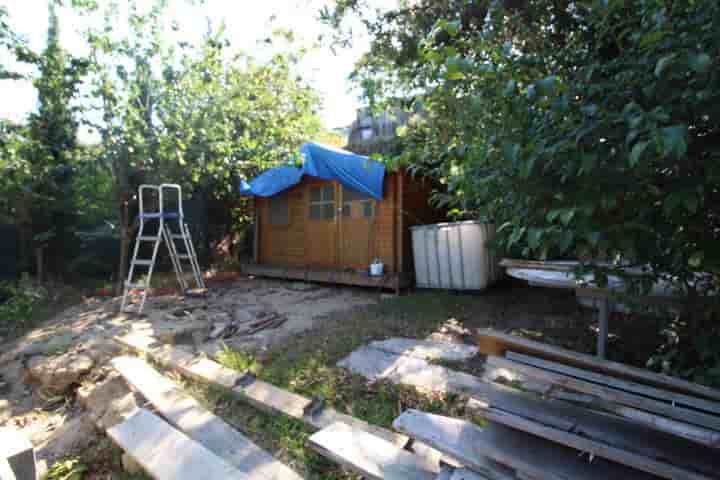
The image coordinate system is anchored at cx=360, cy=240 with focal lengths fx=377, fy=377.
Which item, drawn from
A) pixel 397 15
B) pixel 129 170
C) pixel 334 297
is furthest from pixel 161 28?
pixel 334 297

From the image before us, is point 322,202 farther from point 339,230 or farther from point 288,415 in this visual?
point 288,415

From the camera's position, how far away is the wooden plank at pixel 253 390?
2000mm

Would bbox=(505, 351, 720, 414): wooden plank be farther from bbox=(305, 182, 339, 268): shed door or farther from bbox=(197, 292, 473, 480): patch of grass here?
bbox=(305, 182, 339, 268): shed door

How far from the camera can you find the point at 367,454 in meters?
1.61

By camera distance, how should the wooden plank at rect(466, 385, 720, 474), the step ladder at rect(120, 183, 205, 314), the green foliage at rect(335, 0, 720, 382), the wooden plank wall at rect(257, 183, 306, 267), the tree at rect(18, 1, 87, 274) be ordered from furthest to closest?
the wooden plank wall at rect(257, 183, 306, 267) < the tree at rect(18, 1, 87, 274) < the step ladder at rect(120, 183, 205, 314) < the wooden plank at rect(466, 385, 720, 474) < the green foliage at rect(335, 0, 720, 382)

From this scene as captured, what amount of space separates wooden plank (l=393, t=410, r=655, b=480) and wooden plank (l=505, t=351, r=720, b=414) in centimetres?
34

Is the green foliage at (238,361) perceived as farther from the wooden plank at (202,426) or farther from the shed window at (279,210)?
the shed window at (279,210)

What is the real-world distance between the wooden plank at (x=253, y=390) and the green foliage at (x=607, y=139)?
128cm

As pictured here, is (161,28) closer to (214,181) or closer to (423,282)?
(214,181)

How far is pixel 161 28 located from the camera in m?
5.57

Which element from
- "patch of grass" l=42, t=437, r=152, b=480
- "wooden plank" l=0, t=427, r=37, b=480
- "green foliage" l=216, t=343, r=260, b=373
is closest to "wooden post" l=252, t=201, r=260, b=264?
"green foliage" l=216, t=343, r=260, b=373

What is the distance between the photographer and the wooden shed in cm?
566

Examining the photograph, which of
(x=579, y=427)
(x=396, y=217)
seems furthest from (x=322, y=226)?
(x=579, y=427)

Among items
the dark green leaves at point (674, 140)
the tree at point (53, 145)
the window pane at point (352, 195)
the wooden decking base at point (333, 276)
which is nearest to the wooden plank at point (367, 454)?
the dark green leaves at point (674, 140)
